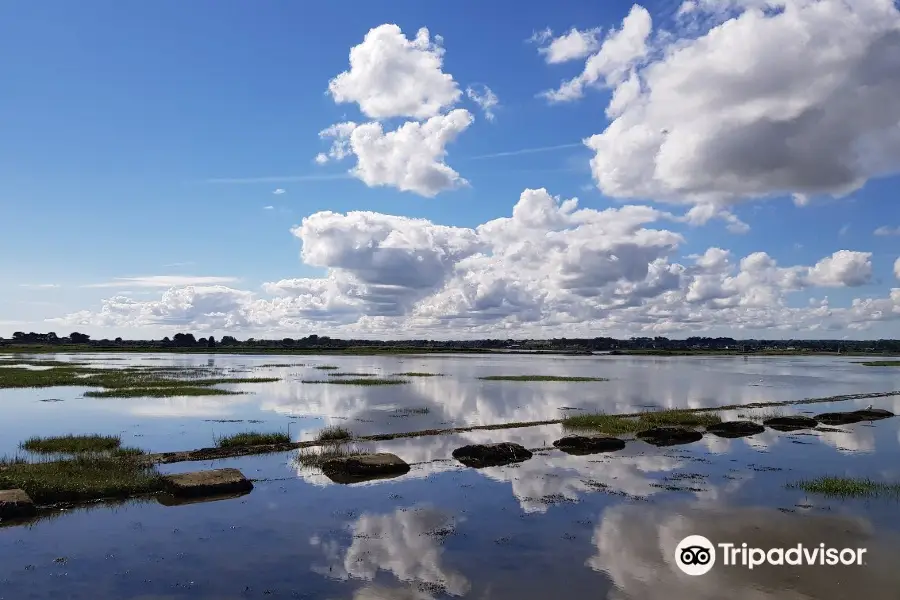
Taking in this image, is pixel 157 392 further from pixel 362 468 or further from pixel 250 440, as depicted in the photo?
pixel 362 468

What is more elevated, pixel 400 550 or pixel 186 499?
pixel 186 499

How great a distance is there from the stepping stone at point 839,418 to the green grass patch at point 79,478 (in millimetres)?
42540

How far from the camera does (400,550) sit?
51.3 feet

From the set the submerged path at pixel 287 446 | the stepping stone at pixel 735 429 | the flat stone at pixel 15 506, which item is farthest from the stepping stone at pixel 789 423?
the flat stone at pixel 15 506

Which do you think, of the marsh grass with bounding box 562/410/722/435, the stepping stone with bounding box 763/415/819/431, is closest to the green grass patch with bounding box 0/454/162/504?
the marsh grass with bounding box 562/410/722/435

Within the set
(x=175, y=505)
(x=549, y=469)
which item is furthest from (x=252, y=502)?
(x=549, y=469)

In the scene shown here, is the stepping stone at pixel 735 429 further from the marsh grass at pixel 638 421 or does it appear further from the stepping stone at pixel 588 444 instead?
the stepping stone at pixel 588 444

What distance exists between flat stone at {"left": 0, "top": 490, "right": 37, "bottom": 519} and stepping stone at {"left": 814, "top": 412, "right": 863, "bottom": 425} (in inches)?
1796

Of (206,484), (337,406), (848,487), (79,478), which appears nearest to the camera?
(206,484)

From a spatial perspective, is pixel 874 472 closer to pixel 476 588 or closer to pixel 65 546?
pixel 476 588

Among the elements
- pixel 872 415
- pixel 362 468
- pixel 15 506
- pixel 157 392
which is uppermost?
pixel 157 392

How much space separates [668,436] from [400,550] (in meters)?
22.3

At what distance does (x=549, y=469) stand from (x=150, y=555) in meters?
15.7

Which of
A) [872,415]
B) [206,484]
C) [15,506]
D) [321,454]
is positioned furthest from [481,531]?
[872,415]
